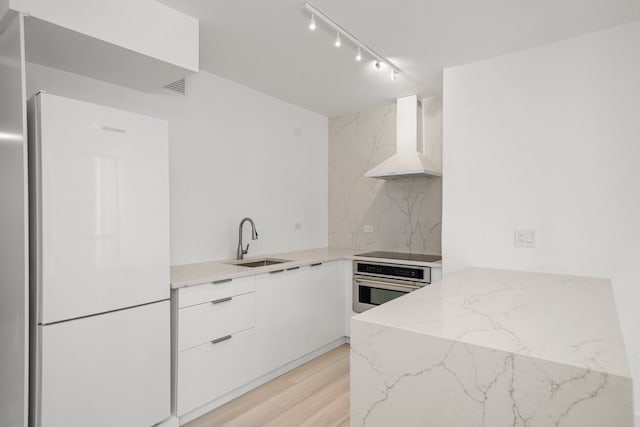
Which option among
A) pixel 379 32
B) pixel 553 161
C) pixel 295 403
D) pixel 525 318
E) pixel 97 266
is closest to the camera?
pixel 525 318

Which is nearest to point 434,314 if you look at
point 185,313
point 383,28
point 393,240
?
point 185,313

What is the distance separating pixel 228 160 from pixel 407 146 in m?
1.68

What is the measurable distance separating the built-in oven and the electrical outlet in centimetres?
74

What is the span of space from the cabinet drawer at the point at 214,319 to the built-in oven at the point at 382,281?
1158mm

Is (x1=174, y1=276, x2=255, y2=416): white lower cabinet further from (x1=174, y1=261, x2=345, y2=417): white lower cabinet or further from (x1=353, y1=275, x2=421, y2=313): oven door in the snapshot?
(x1=353, y1=275, x2=421, y2=313): oven door

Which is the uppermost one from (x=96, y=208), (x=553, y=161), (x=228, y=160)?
(x=228, y=160)

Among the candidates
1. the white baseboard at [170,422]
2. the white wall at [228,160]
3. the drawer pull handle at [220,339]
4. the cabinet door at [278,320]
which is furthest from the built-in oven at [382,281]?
the white baseboard at [170,422]

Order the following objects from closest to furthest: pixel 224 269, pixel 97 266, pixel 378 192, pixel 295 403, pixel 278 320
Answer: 1. pixel 97 266
2. pixel 295 403
3. pixel 224 269
4. pixel 278 320
5. pixel 378 192

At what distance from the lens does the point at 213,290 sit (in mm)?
2273

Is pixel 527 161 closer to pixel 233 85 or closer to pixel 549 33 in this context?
pixel 549 33

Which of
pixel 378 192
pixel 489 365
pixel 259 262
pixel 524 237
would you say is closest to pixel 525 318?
pixel 489 365

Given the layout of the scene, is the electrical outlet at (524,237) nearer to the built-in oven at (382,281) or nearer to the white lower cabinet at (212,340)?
the built-in oven at (382,281)

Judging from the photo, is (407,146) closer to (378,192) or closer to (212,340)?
(378,192)

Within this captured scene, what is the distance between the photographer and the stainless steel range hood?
3.18 metres
